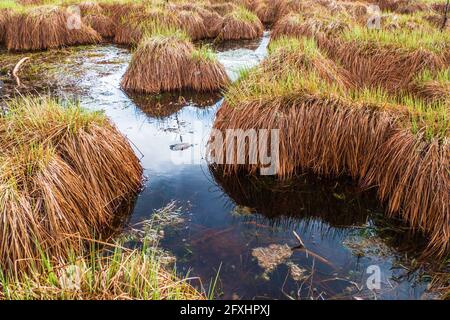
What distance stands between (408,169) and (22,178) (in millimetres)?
4090

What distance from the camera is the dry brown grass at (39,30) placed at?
11.2 meters

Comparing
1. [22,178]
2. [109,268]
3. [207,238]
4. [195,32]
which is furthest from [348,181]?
[195,32]

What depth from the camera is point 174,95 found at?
859 centimetres

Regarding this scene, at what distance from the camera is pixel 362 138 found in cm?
521

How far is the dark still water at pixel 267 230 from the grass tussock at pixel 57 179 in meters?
0.46

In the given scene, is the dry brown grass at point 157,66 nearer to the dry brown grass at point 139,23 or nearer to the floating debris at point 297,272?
the dry brown grass at point 139,23

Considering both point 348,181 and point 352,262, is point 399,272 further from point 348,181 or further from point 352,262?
point 348,181

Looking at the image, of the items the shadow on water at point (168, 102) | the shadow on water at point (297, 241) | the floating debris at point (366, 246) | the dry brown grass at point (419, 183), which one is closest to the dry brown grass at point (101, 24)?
the shadow on water at point (168, 102)

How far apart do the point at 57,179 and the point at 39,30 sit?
29.2 ft

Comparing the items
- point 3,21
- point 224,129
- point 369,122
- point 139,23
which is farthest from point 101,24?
point 369,122
